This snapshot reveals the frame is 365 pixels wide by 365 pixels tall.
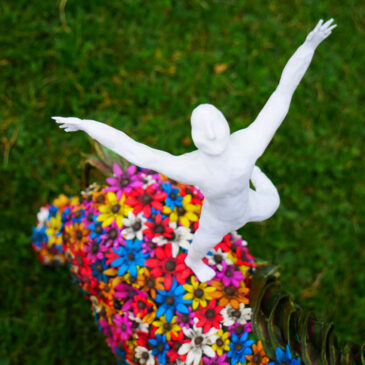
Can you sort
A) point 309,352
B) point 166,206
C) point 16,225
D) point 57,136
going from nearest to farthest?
point 309,352 → point 166,206 → point 16,225 → point 57,136

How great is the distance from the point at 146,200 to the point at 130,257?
0.95 ft

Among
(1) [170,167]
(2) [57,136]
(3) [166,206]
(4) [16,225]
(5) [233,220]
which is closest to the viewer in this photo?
(1) [170,167]

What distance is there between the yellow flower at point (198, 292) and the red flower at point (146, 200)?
0.39 meters

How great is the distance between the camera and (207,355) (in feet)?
6.40

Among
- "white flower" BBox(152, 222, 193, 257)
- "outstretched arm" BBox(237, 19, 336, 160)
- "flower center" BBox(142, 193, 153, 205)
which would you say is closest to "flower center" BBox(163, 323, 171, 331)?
"white flower" BBox(152, 222, 193, 257)

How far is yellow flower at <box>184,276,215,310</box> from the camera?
199 centimetres

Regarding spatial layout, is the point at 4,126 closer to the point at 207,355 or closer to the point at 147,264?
the point at 147,264

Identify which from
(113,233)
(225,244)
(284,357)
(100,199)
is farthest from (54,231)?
(284,357)

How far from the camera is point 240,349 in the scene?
6.40 ft

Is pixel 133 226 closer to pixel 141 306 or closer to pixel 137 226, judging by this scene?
pixel 137 226

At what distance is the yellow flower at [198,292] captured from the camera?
1.99 meters

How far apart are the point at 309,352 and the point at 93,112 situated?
7.89 ft

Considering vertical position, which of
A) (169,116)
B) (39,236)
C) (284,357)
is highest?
(169,116)

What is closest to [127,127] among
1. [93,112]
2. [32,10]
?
[93,112]
